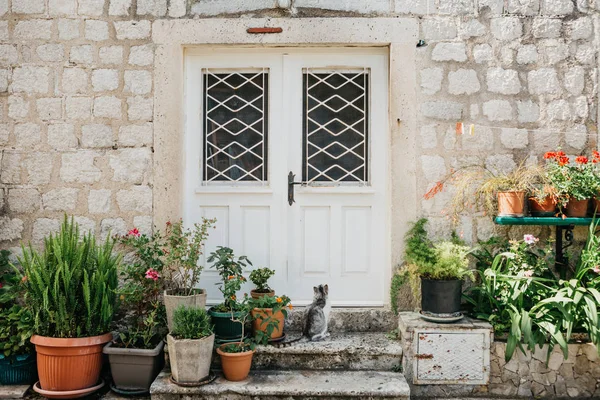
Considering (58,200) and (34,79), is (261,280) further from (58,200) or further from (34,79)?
(34,79)

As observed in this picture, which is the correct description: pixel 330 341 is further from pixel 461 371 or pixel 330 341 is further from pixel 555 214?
pixel 555 214

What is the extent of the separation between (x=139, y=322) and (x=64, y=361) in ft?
1.90

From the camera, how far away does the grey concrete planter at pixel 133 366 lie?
12.8 feet

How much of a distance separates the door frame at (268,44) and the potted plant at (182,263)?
0.23 m

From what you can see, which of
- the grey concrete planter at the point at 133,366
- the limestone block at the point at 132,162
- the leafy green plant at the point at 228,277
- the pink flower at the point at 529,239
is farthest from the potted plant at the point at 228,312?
the pink flower at the point at 529,239

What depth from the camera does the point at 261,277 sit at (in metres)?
4.40

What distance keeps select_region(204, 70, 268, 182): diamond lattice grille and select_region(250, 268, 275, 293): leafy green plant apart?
0.82 metres

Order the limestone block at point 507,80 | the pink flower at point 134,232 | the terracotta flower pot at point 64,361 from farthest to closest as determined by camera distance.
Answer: the limestone block at point 507,80
the pink flower at point 134,232
the terracotta flower pot at point 64,361

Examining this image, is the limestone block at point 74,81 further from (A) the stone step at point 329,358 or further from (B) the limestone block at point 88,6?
(A) the stone step at point 329,358

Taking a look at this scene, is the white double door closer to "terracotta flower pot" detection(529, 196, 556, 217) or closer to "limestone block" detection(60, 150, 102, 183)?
"limestone block" detection(60, 150, 102, 183)

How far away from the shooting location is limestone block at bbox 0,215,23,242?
15.1ft

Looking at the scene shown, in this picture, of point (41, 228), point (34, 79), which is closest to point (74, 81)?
point (34, 79)

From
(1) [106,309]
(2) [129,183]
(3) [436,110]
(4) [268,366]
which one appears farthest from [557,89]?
(1) [106,309]

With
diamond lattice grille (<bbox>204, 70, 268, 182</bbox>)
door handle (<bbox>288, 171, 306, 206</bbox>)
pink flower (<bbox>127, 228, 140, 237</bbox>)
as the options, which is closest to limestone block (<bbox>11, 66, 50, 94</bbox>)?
diamond lattice grille (<bbox>204, 70, 268, 182</bbox>)
